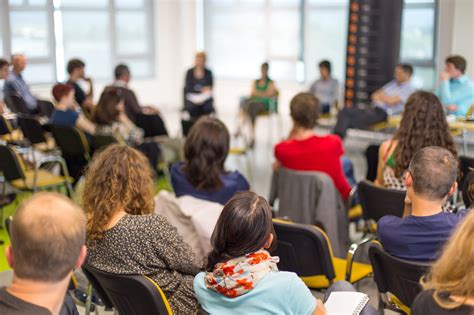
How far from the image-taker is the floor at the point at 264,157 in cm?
520

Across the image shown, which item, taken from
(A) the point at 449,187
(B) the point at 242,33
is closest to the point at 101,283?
(A) the point at 449,187

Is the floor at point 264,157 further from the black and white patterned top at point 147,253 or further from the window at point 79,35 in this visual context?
the black and white patterned top at point 147,253

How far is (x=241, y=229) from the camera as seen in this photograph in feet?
6.94

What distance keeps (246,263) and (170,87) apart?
1104 cm

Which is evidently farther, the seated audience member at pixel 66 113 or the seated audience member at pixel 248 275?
the seated audience member at pixel 66 113

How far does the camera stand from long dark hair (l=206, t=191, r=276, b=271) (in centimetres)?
212

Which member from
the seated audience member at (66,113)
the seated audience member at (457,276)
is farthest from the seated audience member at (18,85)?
the seated audience member at (457,276)

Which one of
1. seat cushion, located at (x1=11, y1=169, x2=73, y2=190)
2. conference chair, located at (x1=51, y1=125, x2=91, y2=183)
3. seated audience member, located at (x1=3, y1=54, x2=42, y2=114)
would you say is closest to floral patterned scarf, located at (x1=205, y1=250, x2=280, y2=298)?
seat cushion, located at (x1=11, y1=169, x2=73, y2=190)

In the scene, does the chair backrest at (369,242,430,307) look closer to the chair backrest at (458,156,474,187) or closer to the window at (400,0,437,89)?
the chair backrest at (458,156,474,187)

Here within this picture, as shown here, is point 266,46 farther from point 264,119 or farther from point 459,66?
point 459,66

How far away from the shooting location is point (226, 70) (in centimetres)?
1276

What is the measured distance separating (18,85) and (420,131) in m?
4.95

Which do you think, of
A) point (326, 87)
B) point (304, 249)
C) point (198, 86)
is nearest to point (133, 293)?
point (304, 249)

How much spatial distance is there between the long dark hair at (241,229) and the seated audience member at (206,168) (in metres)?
1.39
